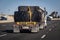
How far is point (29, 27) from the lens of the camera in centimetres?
2292

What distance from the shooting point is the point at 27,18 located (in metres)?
23.5

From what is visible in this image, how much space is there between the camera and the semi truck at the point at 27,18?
23.0 m

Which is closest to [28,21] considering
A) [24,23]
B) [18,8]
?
[24,23]

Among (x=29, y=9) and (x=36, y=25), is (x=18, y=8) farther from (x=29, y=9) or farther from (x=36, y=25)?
(x=36, y=25)

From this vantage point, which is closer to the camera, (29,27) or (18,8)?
(29,27)

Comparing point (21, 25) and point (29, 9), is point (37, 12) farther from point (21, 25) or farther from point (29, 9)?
point (21, 25)

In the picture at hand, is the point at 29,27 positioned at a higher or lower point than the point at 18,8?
lower

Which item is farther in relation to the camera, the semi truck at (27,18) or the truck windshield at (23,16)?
the truck windshield at (23,16)

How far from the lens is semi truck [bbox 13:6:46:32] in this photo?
23000 mm

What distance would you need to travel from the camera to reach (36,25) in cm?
2314

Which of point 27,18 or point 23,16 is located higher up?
point 23,16

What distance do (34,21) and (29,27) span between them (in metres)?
1.18

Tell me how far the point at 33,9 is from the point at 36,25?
80.7 inches

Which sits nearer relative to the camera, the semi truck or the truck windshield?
the semi truck
